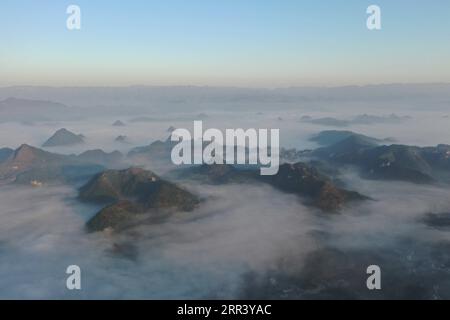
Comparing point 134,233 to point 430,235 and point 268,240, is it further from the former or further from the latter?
point 430,235

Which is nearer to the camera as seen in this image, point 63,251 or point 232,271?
point 232,271

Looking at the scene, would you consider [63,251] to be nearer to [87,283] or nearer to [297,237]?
[87,283]

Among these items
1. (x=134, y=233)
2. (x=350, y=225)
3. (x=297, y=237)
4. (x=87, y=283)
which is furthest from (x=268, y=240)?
(x=87, y=283)
